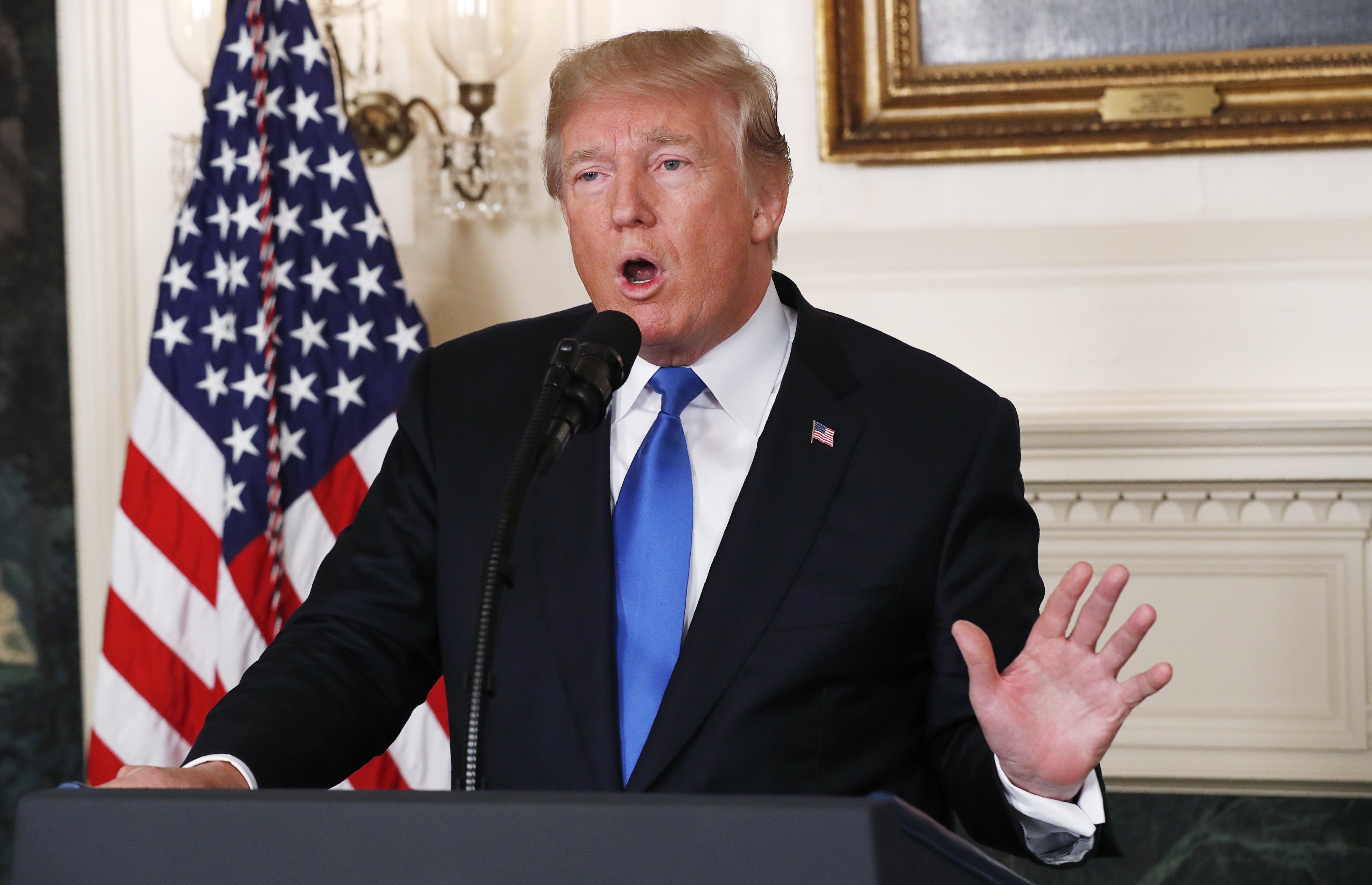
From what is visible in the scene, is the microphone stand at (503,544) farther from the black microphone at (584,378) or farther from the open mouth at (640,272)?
the open mouth at (640,272)

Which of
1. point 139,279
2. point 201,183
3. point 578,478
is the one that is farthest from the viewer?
point 139,279

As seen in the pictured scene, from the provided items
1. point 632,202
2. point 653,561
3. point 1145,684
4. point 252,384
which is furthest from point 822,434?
point 252,384

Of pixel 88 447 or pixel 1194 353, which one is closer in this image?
pixel 1194 353

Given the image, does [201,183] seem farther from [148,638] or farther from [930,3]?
[930,3]

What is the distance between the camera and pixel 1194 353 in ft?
9.69

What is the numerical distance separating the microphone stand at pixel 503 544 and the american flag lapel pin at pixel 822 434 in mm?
594

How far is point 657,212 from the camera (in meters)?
1.67

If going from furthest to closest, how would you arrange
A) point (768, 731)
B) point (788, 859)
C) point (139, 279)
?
point (139, 279)
point (768, 731)
point (788, 859)

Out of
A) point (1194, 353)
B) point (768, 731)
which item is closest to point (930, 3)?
point (1194, 353)

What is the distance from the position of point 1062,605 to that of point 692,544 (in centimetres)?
52

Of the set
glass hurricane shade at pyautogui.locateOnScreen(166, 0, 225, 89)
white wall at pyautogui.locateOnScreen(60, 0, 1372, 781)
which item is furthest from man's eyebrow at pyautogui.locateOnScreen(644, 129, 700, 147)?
glass hurricane shade at pyautogui.locateOnScreen(166, 0, 225, 89)

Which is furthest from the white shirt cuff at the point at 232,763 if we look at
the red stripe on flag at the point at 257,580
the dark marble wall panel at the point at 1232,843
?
the dark marble wall panel at the point at 1232,843

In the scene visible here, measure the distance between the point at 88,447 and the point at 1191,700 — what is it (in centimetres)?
262

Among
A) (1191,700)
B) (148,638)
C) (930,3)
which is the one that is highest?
(930,3)
